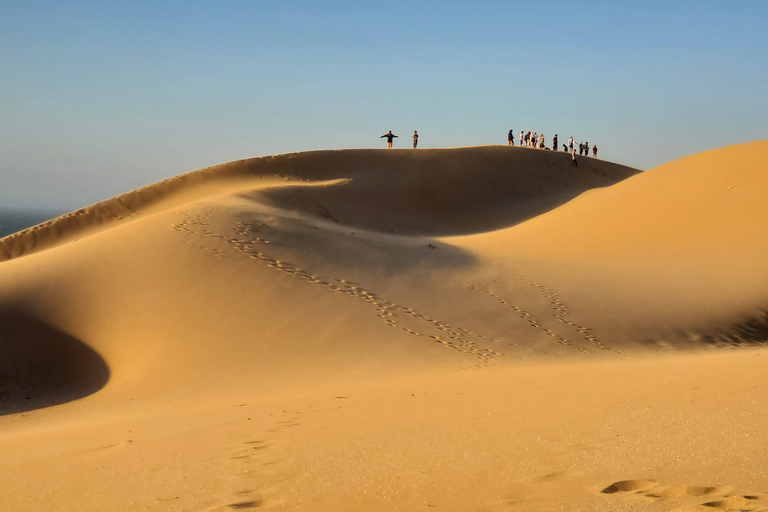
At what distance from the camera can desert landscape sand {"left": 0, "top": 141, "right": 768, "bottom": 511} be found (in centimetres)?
460

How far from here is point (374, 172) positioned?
30391 millimetres

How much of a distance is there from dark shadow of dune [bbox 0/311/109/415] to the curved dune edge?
35.3ft

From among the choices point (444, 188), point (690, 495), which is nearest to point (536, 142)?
point (444, 188)

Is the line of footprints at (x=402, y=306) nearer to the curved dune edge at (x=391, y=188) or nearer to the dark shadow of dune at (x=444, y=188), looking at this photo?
the curved dune edge at (x=391, y=188)

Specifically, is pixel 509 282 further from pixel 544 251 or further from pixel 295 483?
pixel 295 483

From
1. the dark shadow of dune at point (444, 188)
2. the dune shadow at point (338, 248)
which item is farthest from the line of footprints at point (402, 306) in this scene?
the dark shadow of dune at point (444, 188)

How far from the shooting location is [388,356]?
35.3ft

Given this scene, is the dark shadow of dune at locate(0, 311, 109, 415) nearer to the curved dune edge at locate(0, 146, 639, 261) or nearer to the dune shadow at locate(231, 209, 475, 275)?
the dune shadow at locate(231, 209, 475, 275)

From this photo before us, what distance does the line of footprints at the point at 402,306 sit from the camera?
11.5 metres

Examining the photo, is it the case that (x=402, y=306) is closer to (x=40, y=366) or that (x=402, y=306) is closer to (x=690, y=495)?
(x=40, y=366)

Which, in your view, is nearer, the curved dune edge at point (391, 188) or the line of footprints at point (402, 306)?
the line of footprints at point (402, 306)

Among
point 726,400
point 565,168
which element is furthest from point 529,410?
point 565,168

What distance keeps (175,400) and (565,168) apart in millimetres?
29053

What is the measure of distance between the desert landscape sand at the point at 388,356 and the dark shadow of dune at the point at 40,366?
0.04 metres
